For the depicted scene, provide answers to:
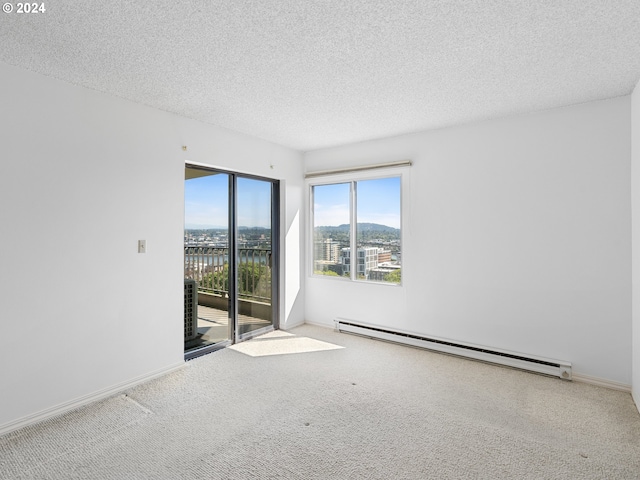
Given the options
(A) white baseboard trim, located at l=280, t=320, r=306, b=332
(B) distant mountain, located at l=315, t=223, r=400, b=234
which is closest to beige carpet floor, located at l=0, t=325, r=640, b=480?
(A) white baseboard trim, located at l=280, t=320, r=306, b=332

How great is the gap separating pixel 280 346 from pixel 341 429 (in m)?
1.71

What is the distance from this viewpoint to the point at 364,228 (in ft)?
14.1

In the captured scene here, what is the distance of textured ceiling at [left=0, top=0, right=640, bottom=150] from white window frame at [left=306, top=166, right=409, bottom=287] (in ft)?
3.12

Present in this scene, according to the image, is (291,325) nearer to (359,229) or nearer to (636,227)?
(359,229)

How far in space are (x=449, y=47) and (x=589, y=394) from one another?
2.86 meters

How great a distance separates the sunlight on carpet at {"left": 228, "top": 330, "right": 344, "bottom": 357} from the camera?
12.1 ft

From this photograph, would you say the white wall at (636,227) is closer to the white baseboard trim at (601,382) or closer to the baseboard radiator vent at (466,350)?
the white baseboard trim at (601,382)

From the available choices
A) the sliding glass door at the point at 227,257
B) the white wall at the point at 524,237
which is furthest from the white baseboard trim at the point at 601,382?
the sliding glass door at the point at 227,257

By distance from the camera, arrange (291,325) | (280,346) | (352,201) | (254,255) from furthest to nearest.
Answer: (291,325), (352,201), (254,255), (280,346)

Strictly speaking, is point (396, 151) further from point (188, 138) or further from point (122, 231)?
point (122, 231)

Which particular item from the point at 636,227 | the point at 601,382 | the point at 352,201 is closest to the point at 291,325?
the point at 352,201

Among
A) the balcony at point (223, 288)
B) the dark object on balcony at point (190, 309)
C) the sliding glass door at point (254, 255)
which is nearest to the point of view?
the dark object on balcony at point (190, 309)

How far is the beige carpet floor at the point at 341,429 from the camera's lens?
74.1 inches

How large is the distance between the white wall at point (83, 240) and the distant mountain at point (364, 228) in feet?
6.08
